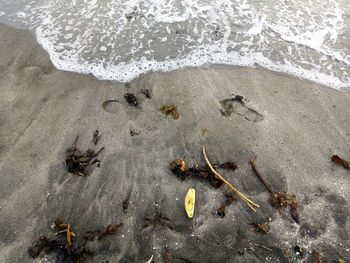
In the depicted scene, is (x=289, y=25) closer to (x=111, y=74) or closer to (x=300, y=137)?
(x=300, y=137)

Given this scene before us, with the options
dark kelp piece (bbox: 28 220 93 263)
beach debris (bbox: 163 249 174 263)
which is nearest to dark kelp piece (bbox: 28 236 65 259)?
dark kelp piece (bbox: 28 220 93 263)

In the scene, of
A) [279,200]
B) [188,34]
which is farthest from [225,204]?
[188,34]

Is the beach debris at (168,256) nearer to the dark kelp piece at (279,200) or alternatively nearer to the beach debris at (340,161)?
the dark kelp piece at (279,200)

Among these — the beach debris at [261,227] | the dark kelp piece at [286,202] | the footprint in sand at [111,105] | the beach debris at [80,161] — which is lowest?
the beach debris at [261,227]

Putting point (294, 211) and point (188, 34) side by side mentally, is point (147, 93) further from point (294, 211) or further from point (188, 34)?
point (294, 211)

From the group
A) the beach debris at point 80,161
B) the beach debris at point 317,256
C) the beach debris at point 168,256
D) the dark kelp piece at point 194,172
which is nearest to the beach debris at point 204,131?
the dark kelp piece at point 194,172
